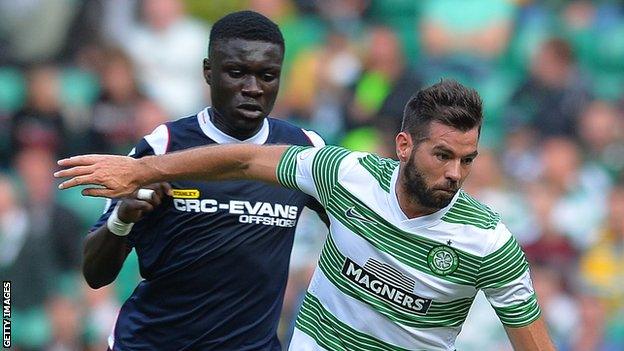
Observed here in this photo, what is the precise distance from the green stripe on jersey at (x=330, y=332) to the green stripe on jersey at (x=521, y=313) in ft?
1.65

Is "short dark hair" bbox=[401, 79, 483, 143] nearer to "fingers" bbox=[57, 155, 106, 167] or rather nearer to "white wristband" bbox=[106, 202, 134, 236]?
"fingers" bbox=[57, 155, 106, 167]

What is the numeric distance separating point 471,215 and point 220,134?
1.43 metres

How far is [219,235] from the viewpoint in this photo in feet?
19.5

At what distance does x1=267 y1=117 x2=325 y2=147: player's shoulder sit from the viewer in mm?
6168

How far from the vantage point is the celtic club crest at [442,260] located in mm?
5246

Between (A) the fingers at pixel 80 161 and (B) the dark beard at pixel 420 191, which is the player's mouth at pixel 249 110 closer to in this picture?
(A) the fingers at pixel 80 161

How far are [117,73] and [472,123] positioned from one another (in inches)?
281

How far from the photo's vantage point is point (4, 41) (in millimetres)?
11945

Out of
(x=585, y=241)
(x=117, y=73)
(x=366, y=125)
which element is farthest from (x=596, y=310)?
(x=117, y=73)

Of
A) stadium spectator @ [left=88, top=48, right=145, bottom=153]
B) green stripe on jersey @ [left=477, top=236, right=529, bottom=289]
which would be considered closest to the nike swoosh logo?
green stripe on jersey @ [left=477, top=236, right=529, bottom=289]

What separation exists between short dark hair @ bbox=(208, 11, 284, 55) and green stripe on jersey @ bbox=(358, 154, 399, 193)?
0.90m

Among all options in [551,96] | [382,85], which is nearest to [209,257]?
[382,85]

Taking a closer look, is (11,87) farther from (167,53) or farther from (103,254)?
(103,254)

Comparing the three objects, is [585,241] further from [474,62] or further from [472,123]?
[472,123]
